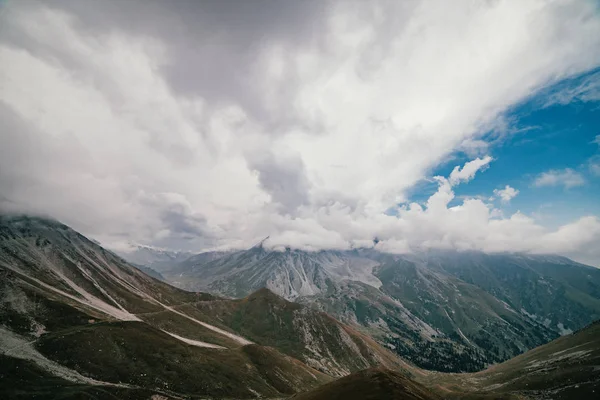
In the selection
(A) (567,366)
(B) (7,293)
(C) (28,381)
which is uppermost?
(B) (7,293)

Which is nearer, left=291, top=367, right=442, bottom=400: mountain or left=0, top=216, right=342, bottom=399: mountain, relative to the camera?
left=291, top=367, right=442, bottom=400: mountain

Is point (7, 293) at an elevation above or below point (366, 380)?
above

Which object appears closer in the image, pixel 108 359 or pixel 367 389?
pixel 367 389

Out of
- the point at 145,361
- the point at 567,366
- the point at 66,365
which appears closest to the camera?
the point at 66,365

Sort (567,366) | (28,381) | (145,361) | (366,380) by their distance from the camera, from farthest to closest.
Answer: (567,366) < (145,361) < (366,380) < (28,381)

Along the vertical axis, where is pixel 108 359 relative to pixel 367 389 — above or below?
above

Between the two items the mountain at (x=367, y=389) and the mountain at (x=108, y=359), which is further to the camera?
the mountain at (x=108, y=359)

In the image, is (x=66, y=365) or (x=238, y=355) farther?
(x=238, y=355)

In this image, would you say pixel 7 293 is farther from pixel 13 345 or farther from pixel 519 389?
pixel 519 389

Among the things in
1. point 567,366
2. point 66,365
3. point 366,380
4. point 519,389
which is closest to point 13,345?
point 66,365
